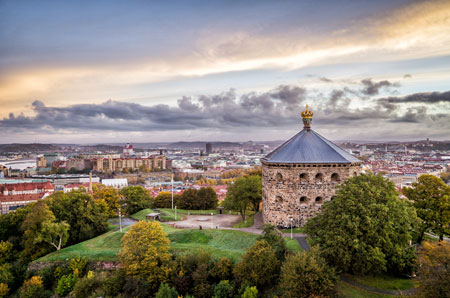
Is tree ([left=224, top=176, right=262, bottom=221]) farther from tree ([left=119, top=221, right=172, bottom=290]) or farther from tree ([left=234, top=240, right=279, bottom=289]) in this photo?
tree ([left=234, top=240, right=279, bottom=289])

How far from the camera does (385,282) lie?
16828 millimetres

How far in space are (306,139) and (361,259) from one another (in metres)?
13.6

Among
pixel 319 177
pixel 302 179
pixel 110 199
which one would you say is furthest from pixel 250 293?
pixel 110 199

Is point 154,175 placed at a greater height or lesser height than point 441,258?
lesser

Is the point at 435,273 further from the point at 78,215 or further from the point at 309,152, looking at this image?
the point at 78,215

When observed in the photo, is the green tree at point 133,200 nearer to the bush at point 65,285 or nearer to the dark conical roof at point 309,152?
the bush at point 65,285

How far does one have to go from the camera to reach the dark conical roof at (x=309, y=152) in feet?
83.9

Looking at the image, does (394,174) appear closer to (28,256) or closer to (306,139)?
(306,139)

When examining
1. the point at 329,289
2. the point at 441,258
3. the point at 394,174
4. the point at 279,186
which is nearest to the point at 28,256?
the point at 279,186

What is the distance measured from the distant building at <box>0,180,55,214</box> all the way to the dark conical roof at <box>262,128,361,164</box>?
61519 millimetres

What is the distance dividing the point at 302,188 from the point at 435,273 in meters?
13.4

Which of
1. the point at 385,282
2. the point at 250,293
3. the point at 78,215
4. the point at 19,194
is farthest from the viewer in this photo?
the point at 19,194

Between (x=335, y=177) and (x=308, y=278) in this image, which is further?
(x=335, y=177)

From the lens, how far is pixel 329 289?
14.7 m
